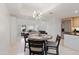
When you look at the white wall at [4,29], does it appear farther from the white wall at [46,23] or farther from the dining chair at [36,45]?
the dining chair at [36,45]

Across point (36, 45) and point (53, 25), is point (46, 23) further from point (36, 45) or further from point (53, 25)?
point (36, 45)

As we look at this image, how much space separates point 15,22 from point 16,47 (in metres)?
0.55

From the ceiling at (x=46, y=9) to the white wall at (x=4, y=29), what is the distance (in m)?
0.12

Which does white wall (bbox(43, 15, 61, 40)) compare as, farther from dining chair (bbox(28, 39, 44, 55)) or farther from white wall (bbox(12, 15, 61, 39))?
dining chair (bbox(28, 39, 44, 55))

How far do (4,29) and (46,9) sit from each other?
34.7 inches

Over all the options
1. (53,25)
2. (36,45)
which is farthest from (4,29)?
(53,25)

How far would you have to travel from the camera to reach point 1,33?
2.04 m

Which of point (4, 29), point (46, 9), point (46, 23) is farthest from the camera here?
point (46, 23)

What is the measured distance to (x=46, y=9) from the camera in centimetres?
233

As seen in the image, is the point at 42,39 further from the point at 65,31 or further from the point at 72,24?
the point at 72,24

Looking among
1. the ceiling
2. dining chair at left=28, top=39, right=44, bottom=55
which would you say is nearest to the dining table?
dining chair at left=28, top=39, right=44, bottom=55

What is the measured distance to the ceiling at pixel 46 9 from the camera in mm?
2203

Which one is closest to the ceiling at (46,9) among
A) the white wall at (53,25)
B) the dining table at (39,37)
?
the white wall at (53,25)

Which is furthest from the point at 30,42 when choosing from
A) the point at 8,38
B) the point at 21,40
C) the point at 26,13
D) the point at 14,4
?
the point at 14,4
